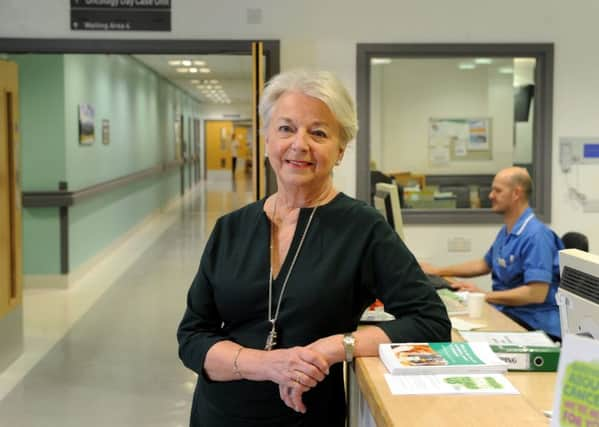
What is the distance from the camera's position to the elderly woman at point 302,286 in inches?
69.0

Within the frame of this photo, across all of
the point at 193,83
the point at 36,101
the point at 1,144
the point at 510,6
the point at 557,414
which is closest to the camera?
the point at 557,414

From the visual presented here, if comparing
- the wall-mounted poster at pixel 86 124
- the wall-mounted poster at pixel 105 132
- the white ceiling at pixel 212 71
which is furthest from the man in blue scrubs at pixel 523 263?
the wall-mounted poster at pixel 105 132

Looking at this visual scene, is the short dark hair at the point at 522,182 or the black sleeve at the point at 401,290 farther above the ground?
the short dark hair at the point at 522,182

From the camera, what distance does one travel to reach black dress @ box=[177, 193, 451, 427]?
5.77ft

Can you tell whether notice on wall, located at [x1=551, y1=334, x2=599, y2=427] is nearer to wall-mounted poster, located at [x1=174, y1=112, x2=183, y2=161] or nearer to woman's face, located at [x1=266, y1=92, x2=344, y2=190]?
woman's face, located at [x1=266, y1=92, x2=344, y2=190]

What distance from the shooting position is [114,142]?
1016cm

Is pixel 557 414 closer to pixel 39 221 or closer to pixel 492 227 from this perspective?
pixel 492 227

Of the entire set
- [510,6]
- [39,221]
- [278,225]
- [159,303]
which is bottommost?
[159,303]

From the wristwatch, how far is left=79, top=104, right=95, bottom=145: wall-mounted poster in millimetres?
6884

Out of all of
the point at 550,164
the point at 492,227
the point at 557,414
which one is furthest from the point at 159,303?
the point at 557,414

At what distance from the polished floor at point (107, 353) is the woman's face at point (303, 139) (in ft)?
8.41

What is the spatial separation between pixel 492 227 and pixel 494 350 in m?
3.40

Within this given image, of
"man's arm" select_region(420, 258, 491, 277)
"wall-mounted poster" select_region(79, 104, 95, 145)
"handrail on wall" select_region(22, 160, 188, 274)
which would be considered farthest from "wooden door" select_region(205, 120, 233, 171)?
"man's arm" select_region(420, 258, 491, 277)

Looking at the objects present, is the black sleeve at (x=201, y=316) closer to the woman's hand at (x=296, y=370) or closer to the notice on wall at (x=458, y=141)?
the woman's hand at (x=296, y=370)
